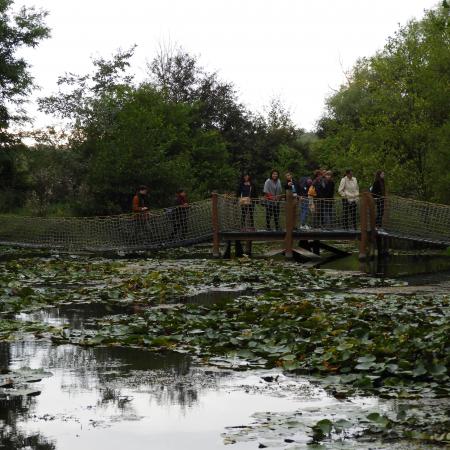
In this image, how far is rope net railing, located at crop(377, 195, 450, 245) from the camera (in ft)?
81.7

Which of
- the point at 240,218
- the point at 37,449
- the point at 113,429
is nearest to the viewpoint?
the point at 37,449

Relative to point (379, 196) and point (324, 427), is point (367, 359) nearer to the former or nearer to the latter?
point (324, 427)

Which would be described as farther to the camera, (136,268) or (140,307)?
(136,268)

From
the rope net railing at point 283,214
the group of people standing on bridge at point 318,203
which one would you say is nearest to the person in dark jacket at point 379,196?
the group of people standing on bridge at point 318,203

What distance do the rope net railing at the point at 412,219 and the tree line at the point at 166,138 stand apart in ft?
16.0

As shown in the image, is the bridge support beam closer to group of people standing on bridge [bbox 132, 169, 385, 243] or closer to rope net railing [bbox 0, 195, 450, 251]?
group of people standing on bridge [bbox 132, 169, 385, 243]

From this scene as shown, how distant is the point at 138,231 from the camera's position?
27.1 metres

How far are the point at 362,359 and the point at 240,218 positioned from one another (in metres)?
18.1

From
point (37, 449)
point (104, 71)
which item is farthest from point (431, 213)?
point (104, 71)

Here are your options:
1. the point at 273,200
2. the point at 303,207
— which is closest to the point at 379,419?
the point at 303,207

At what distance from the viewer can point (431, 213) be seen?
82.8ft

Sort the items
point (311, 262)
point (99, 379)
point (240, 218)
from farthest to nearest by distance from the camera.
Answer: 1. point (240, 218)
2. point (311, 262)
3. point (99, 379)

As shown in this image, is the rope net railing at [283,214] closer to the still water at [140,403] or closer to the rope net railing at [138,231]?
the rope net railing at [138,231]

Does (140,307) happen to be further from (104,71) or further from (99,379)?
(104,71)
